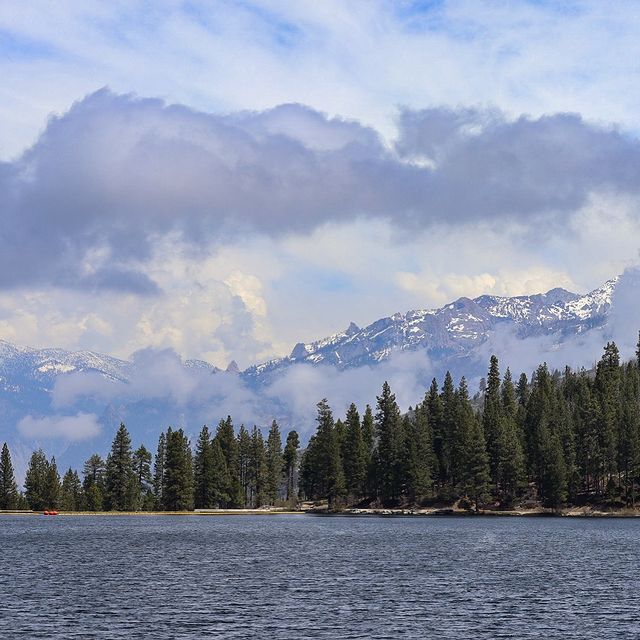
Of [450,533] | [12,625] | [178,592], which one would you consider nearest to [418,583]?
[178,592]

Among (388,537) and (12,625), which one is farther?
(388,537)

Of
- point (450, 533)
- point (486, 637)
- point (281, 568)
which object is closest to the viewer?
point (486, 637)

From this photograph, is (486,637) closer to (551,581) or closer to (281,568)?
(551,581)

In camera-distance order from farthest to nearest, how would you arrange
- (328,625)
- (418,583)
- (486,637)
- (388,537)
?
(388,537) < (418,583) < (328,625) < (486,637)

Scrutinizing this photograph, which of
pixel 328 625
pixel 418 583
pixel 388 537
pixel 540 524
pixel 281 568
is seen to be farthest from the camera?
pixel 540 524

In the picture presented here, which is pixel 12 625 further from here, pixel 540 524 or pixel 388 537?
pixel 540 524

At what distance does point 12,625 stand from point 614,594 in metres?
47.1

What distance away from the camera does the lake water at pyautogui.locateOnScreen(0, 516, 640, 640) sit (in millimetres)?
66562

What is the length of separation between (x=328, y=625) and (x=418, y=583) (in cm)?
2444

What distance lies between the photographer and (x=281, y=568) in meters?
103

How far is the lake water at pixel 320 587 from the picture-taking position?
218ft

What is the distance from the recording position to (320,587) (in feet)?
284

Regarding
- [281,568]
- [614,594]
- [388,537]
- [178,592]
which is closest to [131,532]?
[388,537]

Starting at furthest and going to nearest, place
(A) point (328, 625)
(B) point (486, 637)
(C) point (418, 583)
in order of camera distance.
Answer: (C) point (418, 583) < (A) point (328, 625) < (B) point (486, 637)
